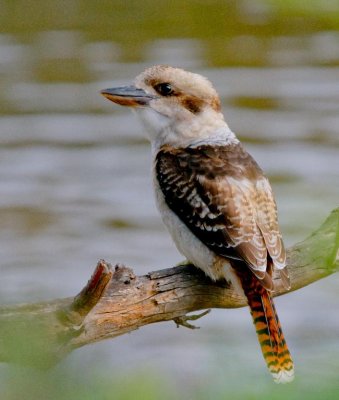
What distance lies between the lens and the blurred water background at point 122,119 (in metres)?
9.23

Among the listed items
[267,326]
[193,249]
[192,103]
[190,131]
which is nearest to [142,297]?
[267,326]

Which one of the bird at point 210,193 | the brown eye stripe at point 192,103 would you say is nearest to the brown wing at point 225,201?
the bird at point 210,193

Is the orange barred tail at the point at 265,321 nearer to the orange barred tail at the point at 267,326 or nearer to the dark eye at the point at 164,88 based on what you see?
the orange barred tail at the point at 267,326

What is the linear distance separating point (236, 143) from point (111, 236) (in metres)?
4.58

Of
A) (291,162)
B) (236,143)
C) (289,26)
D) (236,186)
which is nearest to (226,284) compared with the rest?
(236,186)

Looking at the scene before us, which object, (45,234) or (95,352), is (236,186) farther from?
(45,234)

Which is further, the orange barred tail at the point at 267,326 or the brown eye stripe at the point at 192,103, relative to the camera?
the brown eye stripe at the point at 192,103

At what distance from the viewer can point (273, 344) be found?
428cm

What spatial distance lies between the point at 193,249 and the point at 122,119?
23.6 feet

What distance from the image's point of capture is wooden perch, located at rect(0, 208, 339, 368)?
10.7 feet

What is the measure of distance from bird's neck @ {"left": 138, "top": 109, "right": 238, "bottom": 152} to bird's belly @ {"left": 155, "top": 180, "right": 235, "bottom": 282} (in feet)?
0.94

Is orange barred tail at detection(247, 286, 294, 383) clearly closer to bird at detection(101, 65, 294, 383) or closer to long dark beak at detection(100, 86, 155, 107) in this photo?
bird at detection(101, 65, 294, 383)

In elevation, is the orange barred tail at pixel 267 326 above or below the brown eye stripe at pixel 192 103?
below

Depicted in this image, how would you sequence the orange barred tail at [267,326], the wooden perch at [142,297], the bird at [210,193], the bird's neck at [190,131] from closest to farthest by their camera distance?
the wooden perch at [142,297]
the orange barred tail at [267,326]
the bird at [210,193]
the bird's neck at [190,131]
